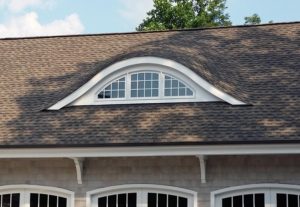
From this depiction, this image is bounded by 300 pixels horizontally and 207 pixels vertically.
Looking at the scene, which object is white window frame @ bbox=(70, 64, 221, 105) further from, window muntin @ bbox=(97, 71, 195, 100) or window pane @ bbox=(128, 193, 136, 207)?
window pane @ bbox=(128, 193, 136, 207)

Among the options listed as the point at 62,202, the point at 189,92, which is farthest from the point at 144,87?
the point at 62,202

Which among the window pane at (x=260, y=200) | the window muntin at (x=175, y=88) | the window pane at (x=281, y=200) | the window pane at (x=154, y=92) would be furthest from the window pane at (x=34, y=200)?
the window pane at (x=281, y=200)

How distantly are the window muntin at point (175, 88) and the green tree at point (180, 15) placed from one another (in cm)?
1799

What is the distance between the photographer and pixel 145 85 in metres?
13.6

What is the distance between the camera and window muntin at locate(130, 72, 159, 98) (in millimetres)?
13531

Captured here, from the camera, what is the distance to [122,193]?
12.2 meters

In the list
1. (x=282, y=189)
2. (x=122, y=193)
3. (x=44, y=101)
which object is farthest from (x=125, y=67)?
(x=282, y=189)

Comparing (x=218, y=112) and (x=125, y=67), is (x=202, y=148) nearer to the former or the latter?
(x=218, y=112)

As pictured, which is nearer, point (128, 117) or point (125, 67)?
point (128, 117)

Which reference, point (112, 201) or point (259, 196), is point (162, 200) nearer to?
point (112, 201)

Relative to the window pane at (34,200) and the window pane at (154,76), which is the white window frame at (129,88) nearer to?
the window pane at (154,76)

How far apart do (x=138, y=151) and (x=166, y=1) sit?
21.7 metres

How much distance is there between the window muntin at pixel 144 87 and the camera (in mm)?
13375

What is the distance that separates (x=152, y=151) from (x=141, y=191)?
1.19 metres
